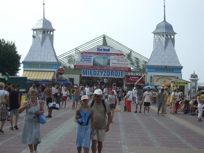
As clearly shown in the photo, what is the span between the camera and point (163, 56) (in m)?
74.4

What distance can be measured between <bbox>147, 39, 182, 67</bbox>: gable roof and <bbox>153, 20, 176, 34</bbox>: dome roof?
2.07 meters

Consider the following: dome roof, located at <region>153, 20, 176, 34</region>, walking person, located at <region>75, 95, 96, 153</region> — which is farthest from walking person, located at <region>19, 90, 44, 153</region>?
dome roof, located at <region>153, 20, 176, 34</region>

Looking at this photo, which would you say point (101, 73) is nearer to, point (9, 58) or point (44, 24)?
point (9, 58)

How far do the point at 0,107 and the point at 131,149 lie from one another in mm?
5088

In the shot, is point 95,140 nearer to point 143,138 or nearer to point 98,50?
point 143,138

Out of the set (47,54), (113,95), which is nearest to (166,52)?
(47,54)

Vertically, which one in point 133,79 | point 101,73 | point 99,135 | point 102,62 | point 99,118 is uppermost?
point 102,62

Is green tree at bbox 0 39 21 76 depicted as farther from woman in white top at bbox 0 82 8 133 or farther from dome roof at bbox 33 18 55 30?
woman in white top at bbox 0 82 8 133

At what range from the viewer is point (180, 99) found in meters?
36.3

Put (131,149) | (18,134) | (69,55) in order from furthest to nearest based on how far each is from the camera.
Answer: (69,55)
(18,134)
(131,149)

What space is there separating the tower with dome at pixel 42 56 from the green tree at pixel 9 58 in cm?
131

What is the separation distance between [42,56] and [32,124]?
63955 millimetres

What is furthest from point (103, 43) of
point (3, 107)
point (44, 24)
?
point (3, 107)

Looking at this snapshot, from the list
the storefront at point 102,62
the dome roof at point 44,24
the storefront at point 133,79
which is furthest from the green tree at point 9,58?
the storefront at point 133,79
